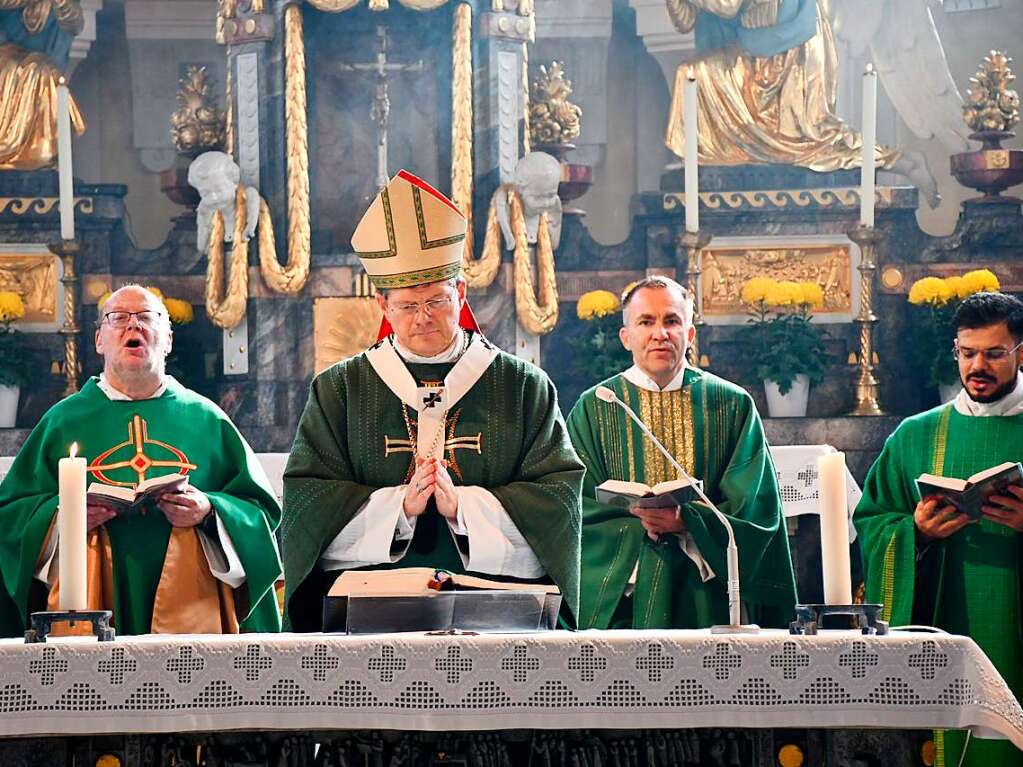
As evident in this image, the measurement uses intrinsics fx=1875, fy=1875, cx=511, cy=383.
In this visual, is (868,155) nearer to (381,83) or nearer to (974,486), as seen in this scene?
(381,83)

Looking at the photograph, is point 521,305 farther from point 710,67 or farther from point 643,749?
point 643,749

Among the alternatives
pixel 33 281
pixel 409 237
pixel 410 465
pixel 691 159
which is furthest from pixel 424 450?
pixel 33 281

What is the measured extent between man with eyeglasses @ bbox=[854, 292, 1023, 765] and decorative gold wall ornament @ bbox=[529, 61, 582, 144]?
144 inches

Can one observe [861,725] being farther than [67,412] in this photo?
No

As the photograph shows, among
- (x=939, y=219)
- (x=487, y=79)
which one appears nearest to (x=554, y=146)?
(x=487, y=79)

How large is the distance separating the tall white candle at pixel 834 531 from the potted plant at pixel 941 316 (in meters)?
4.89

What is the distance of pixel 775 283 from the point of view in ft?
29.8

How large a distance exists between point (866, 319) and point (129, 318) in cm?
413

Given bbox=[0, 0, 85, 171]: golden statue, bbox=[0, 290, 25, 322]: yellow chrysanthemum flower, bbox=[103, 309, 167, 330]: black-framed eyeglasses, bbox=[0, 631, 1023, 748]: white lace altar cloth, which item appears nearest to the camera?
bbox=[0, 631, 1023, 748]: white lace altar cloth

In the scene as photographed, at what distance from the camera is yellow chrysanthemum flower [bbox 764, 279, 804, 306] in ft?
29.6

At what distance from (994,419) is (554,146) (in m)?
3.84

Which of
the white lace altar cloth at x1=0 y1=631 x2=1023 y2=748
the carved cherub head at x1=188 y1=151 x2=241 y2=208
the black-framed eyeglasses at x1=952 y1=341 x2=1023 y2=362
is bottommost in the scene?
the white lace altar cloth at x1=0 y1=631 x2=1023 y2=748

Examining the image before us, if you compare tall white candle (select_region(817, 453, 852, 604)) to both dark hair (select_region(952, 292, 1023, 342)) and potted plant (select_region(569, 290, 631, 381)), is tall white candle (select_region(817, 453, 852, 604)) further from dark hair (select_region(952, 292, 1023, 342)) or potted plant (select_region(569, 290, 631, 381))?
potted plant (select_region(569, 290, 631, 381))

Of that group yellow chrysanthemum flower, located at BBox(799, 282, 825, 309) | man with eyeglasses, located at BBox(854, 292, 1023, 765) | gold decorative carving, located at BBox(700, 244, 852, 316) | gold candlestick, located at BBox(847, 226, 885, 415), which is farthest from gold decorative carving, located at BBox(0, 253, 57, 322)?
man with eyeglasses, located at BBox(854, 292, 1023, 765)
